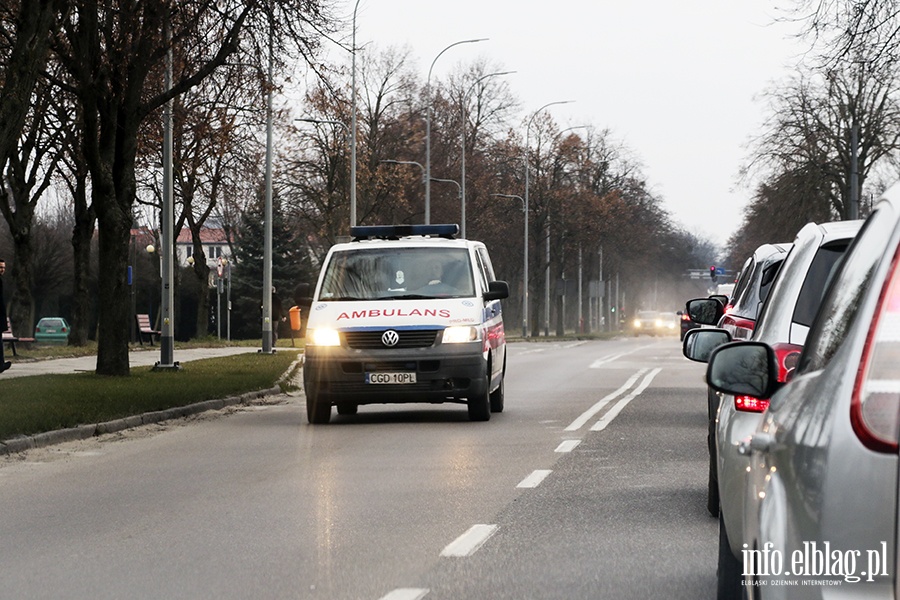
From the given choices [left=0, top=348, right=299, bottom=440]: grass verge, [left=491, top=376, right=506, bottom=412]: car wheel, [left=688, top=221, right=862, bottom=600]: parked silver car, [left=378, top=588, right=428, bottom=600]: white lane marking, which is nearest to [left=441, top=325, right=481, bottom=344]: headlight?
[left=491, top=376, right=506, bottom=412]: car wheel

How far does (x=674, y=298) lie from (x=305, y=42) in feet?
489

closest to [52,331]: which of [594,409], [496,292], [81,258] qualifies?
[81,258]

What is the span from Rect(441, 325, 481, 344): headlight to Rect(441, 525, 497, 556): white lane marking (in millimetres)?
8031

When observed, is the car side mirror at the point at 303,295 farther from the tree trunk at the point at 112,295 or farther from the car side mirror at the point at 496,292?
the tree trunk at the point at 112,295

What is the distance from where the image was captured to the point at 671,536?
27.6 feet

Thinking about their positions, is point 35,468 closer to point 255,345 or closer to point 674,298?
point 255,345

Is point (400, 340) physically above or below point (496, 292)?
below

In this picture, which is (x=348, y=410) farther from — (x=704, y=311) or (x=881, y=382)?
(x=881, y=382)

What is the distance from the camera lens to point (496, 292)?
17.9 m

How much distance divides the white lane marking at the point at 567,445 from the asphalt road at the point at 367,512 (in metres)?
0.03

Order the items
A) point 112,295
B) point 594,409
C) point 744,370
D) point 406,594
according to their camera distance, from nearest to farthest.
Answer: point 744,370
point 406,594
point 594,409
point 112,295

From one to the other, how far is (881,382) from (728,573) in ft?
9.60

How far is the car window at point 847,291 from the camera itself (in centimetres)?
324

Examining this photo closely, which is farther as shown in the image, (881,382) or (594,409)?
(594,409)
